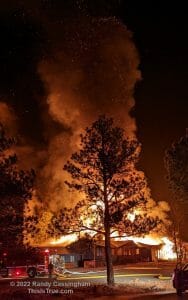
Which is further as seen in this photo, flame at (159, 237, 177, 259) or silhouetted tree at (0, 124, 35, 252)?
flame at (159, 237, 177, 259)

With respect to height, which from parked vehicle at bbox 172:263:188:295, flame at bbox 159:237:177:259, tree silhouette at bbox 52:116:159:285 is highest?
tree silhouette at bbox 52:116:159:285

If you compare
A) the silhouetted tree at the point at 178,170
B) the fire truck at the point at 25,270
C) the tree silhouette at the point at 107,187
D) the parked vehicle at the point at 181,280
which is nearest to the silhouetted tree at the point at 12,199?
the tree silhouette at the point at 107,187

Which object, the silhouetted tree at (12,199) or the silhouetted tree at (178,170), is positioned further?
the silhouetted tree at (178,170)

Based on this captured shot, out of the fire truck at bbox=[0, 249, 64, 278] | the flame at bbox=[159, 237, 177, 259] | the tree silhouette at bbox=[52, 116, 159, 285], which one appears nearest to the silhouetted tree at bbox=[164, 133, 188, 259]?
the tree silhouette at bbox=[52, 116, 159, 285]

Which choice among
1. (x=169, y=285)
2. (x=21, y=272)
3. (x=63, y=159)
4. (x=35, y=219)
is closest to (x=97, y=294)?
(x=35, y=219)

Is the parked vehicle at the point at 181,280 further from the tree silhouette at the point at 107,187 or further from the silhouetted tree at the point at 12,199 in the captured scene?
the silhouetted tree at the point at 12,199

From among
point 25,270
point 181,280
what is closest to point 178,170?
point 181,280

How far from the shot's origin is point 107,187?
32938 millimetres

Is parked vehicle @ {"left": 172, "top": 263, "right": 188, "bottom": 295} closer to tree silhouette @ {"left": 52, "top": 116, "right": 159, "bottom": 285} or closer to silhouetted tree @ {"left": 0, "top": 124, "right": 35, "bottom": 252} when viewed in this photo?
tree silhouette @ {"left": 52, "top": 116, "right": 159, "bottom": 285}

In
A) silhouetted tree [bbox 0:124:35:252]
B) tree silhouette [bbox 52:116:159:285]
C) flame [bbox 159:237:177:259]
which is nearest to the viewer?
silhouetted tree [bbox 0:124:35:252]

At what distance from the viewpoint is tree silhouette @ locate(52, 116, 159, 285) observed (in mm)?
32219

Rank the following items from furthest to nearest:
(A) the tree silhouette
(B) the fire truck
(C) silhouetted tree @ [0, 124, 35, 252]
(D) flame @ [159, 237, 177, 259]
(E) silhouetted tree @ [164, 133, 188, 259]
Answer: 1. (D) flame @ [159, 237, 177, 259]
2. (B) the fire truck
3. (E) silhouetted tree @ [164, 133, 188, 259]
4. (A) the tree silhouette
5. (C) silhouetted tree @ [0, 124, 35, 252]

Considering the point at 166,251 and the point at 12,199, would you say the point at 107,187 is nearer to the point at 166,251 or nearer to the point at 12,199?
the point at 12,199

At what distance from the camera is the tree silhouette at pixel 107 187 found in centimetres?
3222
